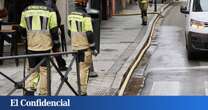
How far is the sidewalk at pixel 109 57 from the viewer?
11.3 meters

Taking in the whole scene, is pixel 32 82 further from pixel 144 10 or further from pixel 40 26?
pixel 144 10

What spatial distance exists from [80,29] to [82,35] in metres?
0.14

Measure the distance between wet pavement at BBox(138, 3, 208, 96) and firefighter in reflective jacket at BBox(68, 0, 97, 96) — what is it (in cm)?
162

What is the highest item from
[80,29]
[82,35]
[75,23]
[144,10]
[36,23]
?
[36,23]

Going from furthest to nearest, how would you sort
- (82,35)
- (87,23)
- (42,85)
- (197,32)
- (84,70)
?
(197,32), (82,35), (84,70), (87,23), (42,85)

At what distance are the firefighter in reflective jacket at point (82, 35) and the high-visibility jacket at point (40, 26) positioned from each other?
0.77 metres

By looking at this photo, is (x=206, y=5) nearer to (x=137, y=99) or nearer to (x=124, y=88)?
(x=124, y=88)

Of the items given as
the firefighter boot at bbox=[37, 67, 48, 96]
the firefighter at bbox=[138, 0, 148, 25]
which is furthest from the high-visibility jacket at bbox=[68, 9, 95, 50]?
the firefighter at bbox=[138, 0, 148, 25]

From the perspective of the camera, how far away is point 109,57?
1620cm

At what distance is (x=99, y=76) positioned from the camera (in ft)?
42.8

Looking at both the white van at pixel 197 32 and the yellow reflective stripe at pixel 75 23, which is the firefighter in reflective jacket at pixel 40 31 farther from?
the white van at pixel 197 32

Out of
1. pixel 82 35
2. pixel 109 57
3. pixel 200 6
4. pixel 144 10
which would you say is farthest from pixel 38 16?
pixel 144 10

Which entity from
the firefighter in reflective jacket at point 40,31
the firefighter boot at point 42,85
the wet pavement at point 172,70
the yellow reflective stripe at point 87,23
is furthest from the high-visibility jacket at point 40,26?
the wet pavement at point 172,70

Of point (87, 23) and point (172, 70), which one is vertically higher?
point (87, 23)
